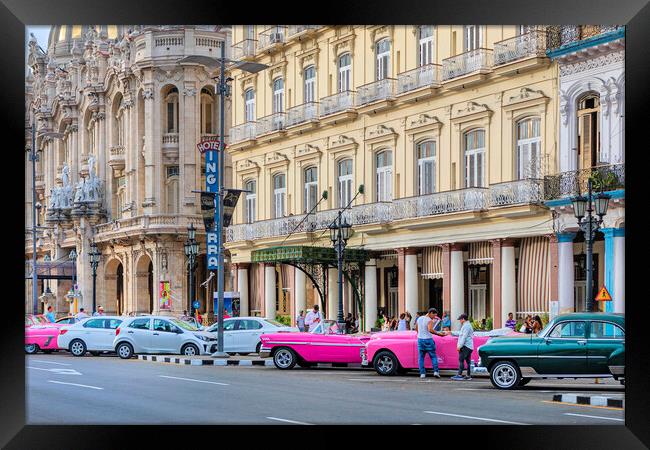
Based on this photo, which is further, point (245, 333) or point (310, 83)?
point (310, 83)

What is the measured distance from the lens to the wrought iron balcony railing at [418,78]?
3600 cm

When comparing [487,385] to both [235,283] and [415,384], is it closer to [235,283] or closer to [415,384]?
[415,384]

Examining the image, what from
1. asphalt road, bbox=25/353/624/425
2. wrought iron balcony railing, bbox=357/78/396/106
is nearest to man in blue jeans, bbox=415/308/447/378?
asphalt road, bbox=25/353/624/425

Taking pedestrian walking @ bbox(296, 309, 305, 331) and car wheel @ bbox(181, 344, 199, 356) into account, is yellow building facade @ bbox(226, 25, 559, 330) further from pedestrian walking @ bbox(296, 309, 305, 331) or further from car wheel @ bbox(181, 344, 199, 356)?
car wheel @ bbox(181, 344, 199, 356)

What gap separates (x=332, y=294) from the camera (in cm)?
4278

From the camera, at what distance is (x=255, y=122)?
46938 millimetres

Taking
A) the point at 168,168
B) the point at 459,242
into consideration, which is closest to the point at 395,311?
the point at 459,242

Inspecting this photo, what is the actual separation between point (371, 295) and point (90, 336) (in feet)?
34.2

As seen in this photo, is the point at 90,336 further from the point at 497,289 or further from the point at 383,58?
the point at 383,58

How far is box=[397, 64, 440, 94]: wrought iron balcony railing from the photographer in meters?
36.0

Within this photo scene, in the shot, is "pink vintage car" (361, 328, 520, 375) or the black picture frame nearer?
the black picture frame

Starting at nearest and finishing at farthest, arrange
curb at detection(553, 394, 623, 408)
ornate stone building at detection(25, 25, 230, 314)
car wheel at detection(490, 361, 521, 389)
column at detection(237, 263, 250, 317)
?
curb at detection(553, 394, 623, 408) → car wheel at detection(490, 361, 521, 389) → column at detection(237, 263, 250, 317) → ornate stone building at detection(25, 25, 230, 314)

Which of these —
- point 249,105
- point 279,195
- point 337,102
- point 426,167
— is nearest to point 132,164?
point 249,105

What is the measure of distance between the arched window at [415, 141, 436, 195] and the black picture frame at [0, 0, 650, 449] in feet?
77.4
